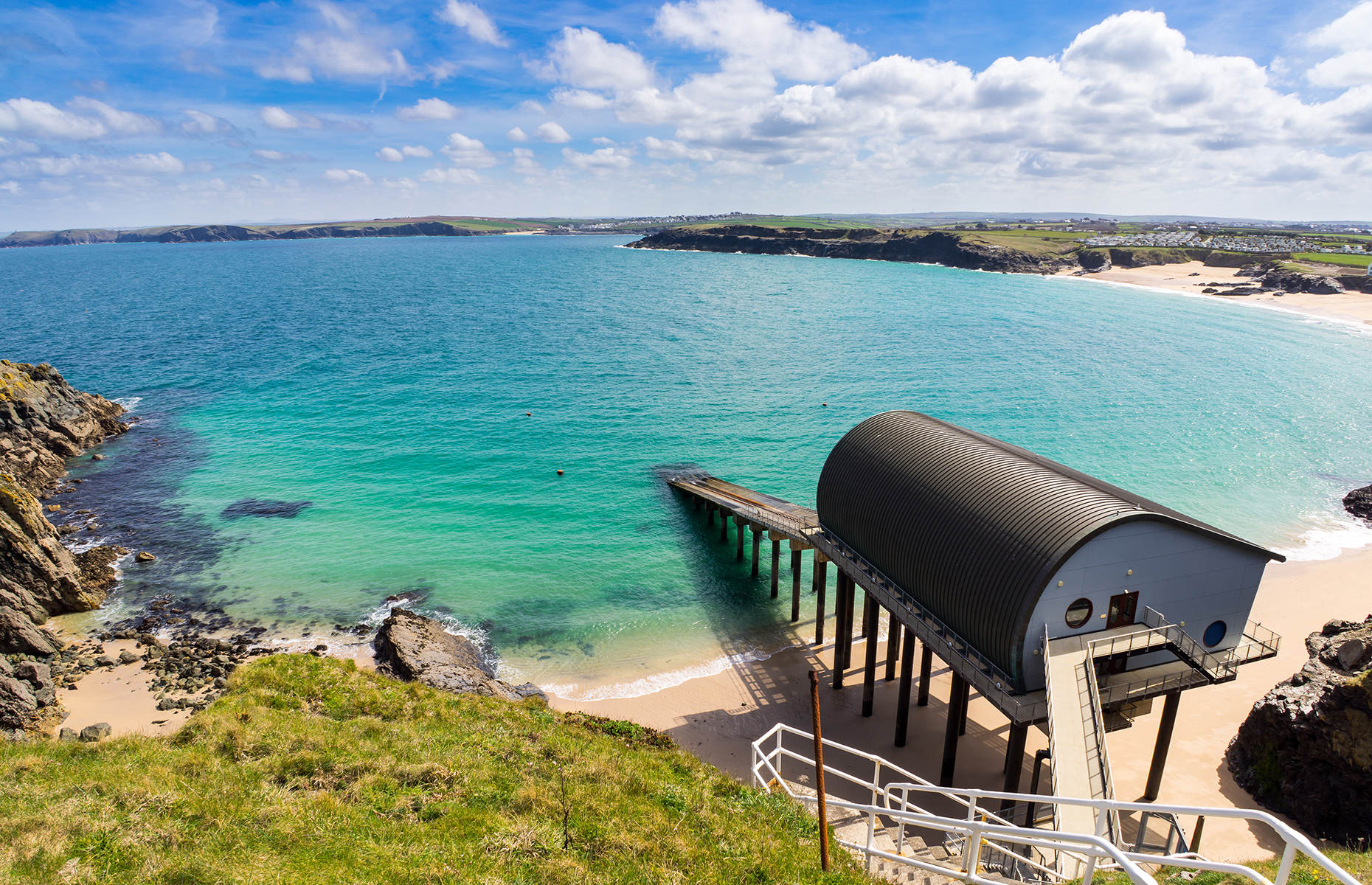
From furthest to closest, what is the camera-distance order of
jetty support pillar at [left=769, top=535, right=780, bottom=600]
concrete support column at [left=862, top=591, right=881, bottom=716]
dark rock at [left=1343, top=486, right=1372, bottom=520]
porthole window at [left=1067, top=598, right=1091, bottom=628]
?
dark rock at [left=1343, top=486, right=1372, bottom=520], jetty support pillar at [left=769, top=535, right=780, bottom=600], concrete support column at [left=862, top=591, right=881, bottom=716], porthole window at [left=1067, top=598, right=1091, bottom=628]

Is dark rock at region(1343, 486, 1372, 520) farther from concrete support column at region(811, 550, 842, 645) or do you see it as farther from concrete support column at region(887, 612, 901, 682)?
concrete support column at region(811, 550, 842, 645)

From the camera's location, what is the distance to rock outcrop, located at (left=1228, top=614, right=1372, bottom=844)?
736 inches

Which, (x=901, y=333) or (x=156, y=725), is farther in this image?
(x=901, y=333)

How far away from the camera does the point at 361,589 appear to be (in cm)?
3541

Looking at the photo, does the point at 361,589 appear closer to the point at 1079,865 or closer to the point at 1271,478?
the point at 1079,865

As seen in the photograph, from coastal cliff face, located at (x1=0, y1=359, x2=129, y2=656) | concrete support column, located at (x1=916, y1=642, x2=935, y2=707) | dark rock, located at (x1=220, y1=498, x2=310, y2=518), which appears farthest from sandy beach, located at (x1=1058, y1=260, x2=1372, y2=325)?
coastal cliff face, located at (x1=0, y1=359, x2=129, y2=656)

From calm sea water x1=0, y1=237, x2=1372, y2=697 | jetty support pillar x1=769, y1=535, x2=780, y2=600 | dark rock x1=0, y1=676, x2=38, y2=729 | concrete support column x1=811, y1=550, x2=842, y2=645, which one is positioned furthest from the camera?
calm sea water x1=0, y1=237, x2=1372, y2=697

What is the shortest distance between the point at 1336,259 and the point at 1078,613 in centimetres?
21095

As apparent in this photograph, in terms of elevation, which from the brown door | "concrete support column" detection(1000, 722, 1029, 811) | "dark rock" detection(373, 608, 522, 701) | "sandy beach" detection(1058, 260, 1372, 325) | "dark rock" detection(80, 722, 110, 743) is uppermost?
"sandy beach" detection(1058, 260, 1372, 325)

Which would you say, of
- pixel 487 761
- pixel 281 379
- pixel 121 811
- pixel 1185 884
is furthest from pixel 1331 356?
pixel 281 379

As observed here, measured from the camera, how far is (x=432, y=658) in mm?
27500

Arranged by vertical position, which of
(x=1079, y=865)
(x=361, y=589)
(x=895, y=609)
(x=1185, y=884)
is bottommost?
(x=361, y=589)

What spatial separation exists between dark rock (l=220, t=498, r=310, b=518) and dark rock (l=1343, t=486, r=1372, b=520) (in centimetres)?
6949

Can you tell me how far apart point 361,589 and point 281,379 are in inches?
1921
